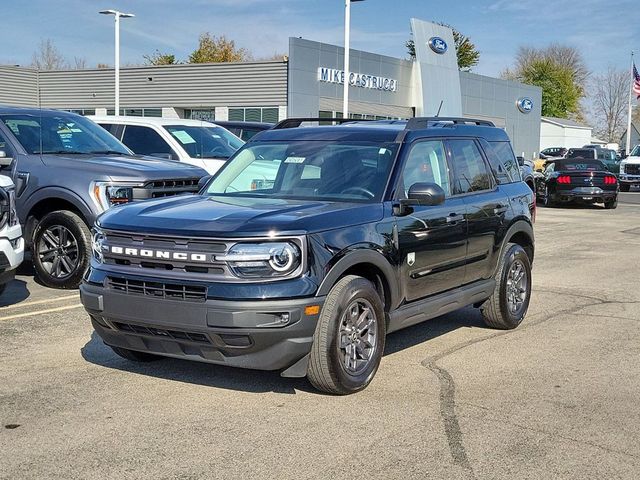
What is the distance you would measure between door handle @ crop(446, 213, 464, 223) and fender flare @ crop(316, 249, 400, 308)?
924mm

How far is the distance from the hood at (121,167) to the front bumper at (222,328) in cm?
387

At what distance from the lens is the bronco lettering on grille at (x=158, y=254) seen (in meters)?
Result: 5.05

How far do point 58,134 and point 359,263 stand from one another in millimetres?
5733

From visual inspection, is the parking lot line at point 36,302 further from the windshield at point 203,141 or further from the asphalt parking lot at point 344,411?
the windshield at point 203,141

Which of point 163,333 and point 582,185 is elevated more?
point 582,185

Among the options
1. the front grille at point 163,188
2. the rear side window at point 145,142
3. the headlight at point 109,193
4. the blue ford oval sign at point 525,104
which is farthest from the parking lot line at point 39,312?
the blue ford oval sign at point 525,104

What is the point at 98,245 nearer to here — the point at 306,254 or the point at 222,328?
the point at 222,328

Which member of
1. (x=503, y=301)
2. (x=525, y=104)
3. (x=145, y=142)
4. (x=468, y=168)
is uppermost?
(x=525, y=104)

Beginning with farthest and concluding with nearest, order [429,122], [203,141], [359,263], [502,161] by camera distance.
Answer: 1. [203,141]
2. [502,161]
3. [429,122]
4. [359,263]

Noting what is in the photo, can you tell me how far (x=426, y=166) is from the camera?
6.52 metres

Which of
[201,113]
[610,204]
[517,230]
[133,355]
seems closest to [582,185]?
[610,204]

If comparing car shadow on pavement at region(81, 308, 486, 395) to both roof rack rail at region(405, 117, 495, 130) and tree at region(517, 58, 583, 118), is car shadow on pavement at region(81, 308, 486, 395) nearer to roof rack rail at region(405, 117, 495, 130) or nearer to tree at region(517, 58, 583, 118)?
roof rack rail at region(405, 117, 495, 130)

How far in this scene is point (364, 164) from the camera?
6184mm

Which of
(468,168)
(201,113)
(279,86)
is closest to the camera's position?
(468,168)
